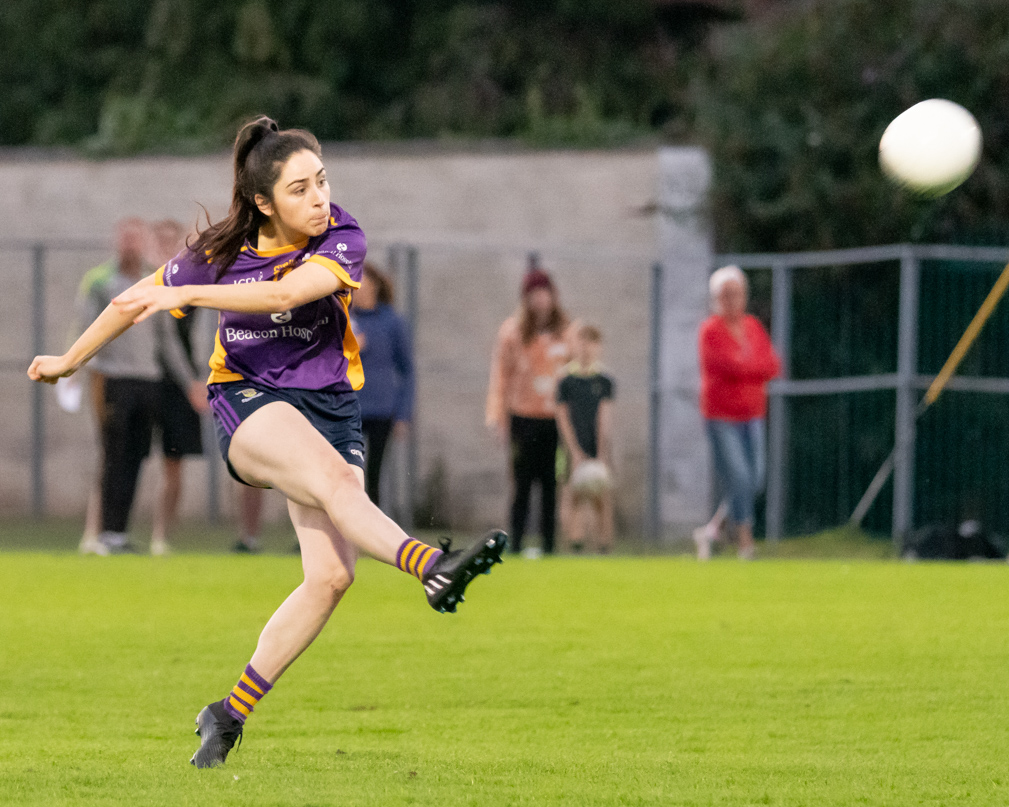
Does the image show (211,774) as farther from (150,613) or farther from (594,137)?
(594,137)

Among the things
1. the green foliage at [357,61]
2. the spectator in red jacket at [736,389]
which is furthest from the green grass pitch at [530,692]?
the green foliage at [357,61]

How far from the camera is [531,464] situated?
42.8 ft

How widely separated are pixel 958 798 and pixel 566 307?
40.1 ft

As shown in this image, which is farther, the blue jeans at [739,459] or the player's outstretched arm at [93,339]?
the blue jeans at [739,459]

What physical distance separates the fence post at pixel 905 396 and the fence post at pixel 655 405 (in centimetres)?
210

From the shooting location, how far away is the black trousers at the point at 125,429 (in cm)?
1247

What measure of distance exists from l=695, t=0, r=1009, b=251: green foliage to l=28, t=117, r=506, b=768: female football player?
36.3 feet

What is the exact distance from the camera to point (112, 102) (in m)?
24.6

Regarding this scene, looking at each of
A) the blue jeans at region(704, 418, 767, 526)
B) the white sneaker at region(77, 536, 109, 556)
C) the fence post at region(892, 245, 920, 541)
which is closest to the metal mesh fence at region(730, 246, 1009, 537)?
the fence post at region(892, 245, 920, 541)

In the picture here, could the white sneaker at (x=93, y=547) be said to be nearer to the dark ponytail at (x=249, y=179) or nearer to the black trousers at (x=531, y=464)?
the black trousers at (x=531, y=464)

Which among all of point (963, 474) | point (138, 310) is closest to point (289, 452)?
point (138, 310)

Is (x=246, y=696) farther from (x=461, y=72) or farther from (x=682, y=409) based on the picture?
(x=461, y=72)

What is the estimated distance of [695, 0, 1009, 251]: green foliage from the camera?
15.9 meters

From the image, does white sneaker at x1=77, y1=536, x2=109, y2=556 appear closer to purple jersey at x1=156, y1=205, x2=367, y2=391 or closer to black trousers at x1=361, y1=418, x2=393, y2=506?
black trousers at x1=361, y1=418, x2=393, y2=506
